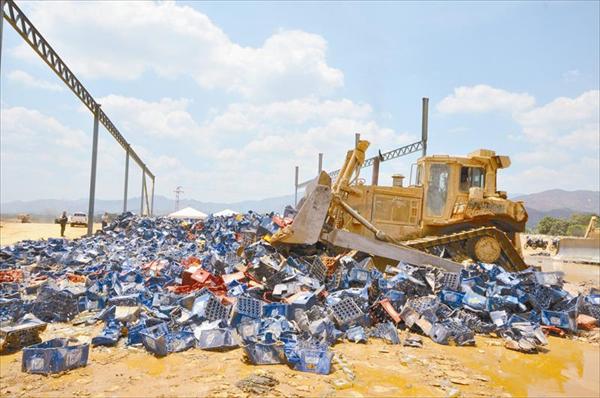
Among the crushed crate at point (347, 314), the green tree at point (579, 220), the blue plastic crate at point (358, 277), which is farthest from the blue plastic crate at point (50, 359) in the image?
the green tree at point (579, 220)

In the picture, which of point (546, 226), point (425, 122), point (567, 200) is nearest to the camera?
point (425, 122)

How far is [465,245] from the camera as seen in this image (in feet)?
33.8

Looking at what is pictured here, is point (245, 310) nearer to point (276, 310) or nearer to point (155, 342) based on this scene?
point (276, 310)

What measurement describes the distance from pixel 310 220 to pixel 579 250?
14002mm

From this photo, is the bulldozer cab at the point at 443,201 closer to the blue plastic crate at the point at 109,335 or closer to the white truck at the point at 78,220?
the blue plastic crate at the point at 109,335

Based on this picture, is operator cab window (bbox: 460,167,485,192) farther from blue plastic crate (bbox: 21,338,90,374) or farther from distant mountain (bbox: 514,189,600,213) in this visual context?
distant mountain (bbox: 514,189,600,213)

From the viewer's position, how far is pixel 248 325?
17.8ft

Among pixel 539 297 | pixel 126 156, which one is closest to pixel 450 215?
pixel 539 297

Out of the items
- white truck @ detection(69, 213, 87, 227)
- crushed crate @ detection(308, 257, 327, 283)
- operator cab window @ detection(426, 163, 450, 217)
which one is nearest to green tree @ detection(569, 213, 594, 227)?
operator cab window @ detection(426, 163, 450, 217)

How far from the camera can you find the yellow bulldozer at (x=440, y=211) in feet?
32.4

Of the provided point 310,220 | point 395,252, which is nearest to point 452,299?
point 395,252

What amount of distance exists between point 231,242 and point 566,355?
8.14 meters

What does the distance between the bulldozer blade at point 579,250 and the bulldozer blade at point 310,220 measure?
13.2m

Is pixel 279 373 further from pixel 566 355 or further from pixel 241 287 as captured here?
pixel 566 355
